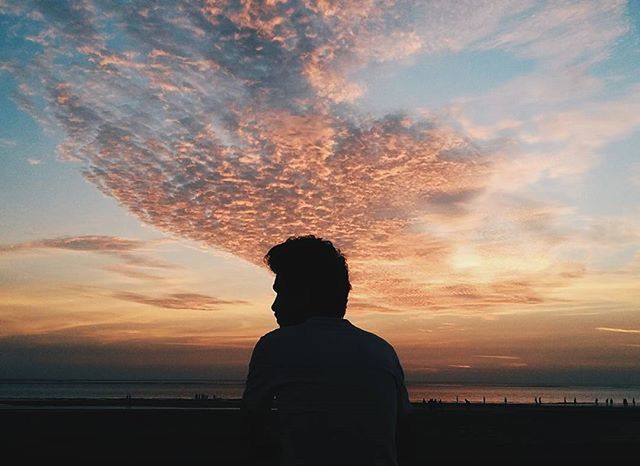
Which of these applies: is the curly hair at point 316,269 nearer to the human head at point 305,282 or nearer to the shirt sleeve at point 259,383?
the human head at point 305,282

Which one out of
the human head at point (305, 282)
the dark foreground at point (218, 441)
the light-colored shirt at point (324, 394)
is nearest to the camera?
the light-colored shirt at point (324, 394)

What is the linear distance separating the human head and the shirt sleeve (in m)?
0.24

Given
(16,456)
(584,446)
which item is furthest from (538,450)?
(16,456)

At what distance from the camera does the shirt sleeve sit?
7.31 ft

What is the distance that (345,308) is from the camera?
2.57 meters

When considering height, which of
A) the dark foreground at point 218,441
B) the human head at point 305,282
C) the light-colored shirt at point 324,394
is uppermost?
the human head at point 305,282

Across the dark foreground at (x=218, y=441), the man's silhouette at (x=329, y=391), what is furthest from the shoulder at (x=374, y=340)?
the dark foreground at (x=218, y=441)

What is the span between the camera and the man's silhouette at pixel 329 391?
2.20 metres

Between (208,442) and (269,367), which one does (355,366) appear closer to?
(269,367)

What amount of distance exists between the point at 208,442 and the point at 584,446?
14.5 metres

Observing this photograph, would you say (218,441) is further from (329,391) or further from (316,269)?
(329,391)

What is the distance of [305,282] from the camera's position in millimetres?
2498

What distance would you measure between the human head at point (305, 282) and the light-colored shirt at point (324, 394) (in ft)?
0.45

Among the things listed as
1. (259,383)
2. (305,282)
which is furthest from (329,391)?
(305,282)
